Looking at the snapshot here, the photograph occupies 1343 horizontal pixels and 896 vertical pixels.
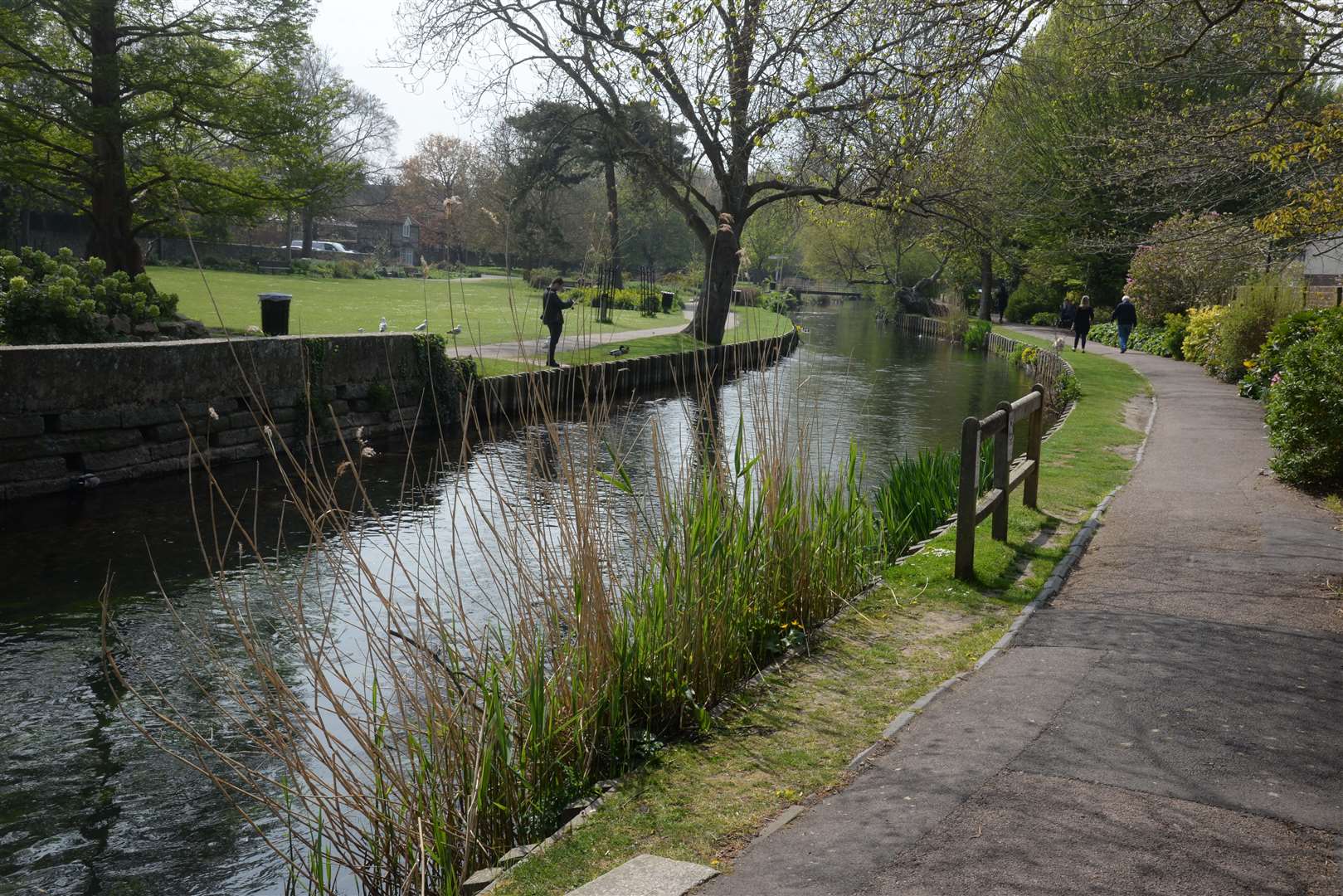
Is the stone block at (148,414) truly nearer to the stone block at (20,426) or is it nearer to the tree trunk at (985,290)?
the stone block at (20,426)

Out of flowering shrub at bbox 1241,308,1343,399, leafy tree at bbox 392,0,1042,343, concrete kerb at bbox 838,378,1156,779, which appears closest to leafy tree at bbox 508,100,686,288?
leafy tree at bbox 392,0,1042,343

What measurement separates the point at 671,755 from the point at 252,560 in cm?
605

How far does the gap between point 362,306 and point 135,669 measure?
25.0m

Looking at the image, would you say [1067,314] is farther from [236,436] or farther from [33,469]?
[33,469]

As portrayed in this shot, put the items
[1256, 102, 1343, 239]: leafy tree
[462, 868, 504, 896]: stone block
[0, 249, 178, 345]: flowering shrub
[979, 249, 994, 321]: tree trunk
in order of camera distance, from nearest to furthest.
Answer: [462, 868, 504, 896]: stone block
[1256, 102, 1343, 239]: leafy tree
[0, 249, 178, 345]: flowering shrub
[979, 249, 994, 321]: tree trunk

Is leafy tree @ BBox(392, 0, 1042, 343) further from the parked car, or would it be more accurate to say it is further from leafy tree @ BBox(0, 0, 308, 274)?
the parked car

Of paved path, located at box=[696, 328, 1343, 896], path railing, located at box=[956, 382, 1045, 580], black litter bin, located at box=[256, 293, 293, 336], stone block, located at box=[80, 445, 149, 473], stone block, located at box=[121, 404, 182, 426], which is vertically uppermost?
black litter bin, located at box=[256, 293, 293, 336]

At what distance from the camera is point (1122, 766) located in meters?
4.31

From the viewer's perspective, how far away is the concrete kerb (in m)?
4.77

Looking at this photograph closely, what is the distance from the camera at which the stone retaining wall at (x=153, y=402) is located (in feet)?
37.8

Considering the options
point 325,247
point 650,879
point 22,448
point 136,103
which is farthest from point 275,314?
point 325,247

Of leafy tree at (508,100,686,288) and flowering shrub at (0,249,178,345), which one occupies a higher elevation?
leafy tree at (508,100,686,288)

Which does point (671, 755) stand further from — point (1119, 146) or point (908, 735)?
point (1119, 146)

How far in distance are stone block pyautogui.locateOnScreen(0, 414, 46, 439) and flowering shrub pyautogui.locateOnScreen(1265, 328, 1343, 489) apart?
1280 centimetres
